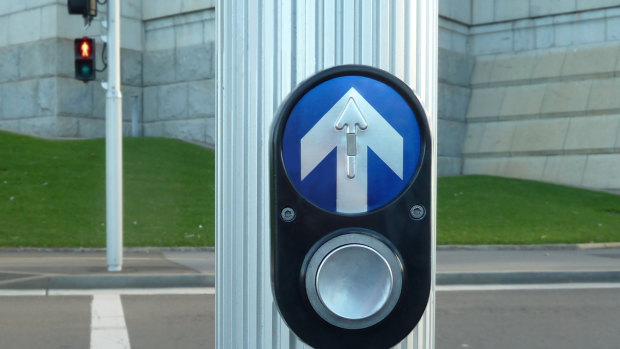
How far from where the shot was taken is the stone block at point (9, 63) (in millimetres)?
25725

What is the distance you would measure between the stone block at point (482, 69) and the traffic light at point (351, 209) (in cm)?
2704

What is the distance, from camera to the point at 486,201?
2044cm

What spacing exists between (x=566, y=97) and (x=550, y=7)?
106 inches

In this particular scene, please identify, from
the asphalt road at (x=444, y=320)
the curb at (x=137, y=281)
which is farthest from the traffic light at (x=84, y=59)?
the asphalt road at (x=444, y=320)

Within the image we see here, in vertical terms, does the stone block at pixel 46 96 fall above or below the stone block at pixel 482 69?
below

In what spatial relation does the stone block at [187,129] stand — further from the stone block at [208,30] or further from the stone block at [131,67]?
the stone block at [208,30]

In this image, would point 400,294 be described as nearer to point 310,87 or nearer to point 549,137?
point 310,87

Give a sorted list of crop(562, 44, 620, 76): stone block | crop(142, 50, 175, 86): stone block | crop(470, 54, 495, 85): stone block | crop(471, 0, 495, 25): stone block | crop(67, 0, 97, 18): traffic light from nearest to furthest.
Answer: crop(67, 0, 97, 18): traffic light < crop(562, 44, 620, 76): stone block < crop(142, 50, 175, 86): stone block < crop(471, 0, 495, 25): stone block < crop(470, 54, 495, 85): stone block

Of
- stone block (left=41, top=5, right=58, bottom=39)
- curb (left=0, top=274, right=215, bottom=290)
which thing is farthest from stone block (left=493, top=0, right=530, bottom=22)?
curb (left=0, top=274, right=215, bottom=290)

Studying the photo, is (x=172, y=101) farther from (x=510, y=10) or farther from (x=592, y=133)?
(x=592, y=133)

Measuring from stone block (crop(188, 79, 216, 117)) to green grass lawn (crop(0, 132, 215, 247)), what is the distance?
54.1 inches

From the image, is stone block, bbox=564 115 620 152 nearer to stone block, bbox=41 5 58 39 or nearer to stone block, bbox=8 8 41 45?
stone block, bbox=41 5 58 39

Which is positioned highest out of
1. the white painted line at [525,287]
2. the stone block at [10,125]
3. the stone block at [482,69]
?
the stone block at [482,69]

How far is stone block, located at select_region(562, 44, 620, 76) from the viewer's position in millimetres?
25453
